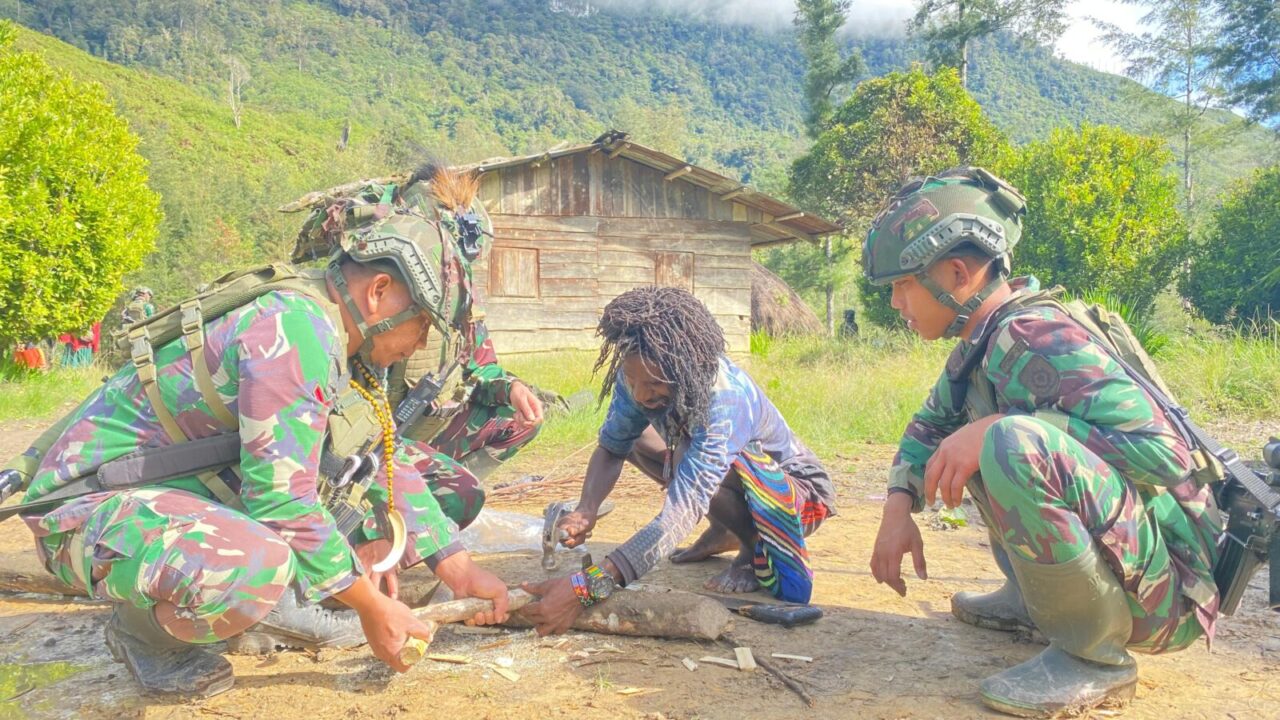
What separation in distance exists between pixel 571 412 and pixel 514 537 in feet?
12.4

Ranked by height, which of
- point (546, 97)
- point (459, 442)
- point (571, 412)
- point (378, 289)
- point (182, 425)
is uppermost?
point (546, 97)

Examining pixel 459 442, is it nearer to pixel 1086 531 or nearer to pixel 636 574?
pixel 636 574

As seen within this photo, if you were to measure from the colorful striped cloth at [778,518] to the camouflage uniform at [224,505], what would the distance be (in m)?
1.51

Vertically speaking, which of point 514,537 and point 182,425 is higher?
point 182,425

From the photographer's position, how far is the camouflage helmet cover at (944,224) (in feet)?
8.62

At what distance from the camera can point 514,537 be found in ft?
14.4

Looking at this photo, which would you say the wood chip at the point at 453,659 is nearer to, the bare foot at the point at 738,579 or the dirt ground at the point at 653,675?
the dirt ground at the point at 653,675

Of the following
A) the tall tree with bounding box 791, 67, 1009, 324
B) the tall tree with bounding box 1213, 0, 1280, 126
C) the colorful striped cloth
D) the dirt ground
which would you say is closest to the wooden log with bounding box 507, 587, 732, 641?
the dirt ground

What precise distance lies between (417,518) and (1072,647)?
2.03 m

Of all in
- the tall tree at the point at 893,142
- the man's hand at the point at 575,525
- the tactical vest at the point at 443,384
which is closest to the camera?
the man's hand at the point at 575,525

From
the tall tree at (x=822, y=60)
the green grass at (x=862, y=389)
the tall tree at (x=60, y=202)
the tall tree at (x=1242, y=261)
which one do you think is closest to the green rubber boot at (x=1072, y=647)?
the green grass at (x=862, y=389)

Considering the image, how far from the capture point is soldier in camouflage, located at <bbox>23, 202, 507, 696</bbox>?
2.32m

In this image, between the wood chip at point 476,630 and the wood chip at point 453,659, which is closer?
the wood chip at point 453,659

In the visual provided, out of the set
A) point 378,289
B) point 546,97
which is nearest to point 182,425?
point 378,289
